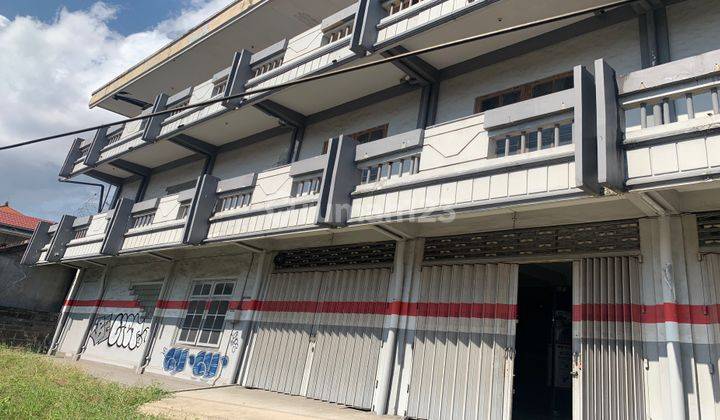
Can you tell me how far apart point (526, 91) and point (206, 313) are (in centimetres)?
1043

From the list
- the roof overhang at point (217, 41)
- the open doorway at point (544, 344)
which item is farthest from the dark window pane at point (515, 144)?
the roof overhang at point (217, 41)

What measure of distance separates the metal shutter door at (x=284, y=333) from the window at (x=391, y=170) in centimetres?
335

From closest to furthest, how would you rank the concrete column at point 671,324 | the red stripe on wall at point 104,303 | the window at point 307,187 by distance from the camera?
the concrete column at point 671,324, the window at point 307,187, the red stripe on wall at point 104,303

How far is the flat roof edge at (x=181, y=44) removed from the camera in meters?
15.3

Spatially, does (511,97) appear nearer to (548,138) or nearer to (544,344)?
(548,138)

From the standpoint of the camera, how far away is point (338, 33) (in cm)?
1124

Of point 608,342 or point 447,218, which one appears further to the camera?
point 447,218

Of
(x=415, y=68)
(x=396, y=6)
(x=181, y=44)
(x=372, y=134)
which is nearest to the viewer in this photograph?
(x=396, y=6)

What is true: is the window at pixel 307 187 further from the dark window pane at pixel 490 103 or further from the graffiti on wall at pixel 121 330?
the graffiti on wall at pixel 121 330

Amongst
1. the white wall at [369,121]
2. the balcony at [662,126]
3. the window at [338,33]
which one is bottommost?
the balcony at [662,126]

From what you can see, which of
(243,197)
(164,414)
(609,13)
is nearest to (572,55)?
(609,13)

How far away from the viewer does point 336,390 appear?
979cm

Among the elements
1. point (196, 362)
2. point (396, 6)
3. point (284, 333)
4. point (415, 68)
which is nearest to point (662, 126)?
point (415, 68)

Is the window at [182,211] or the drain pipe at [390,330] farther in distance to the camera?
the window at [182,211]
